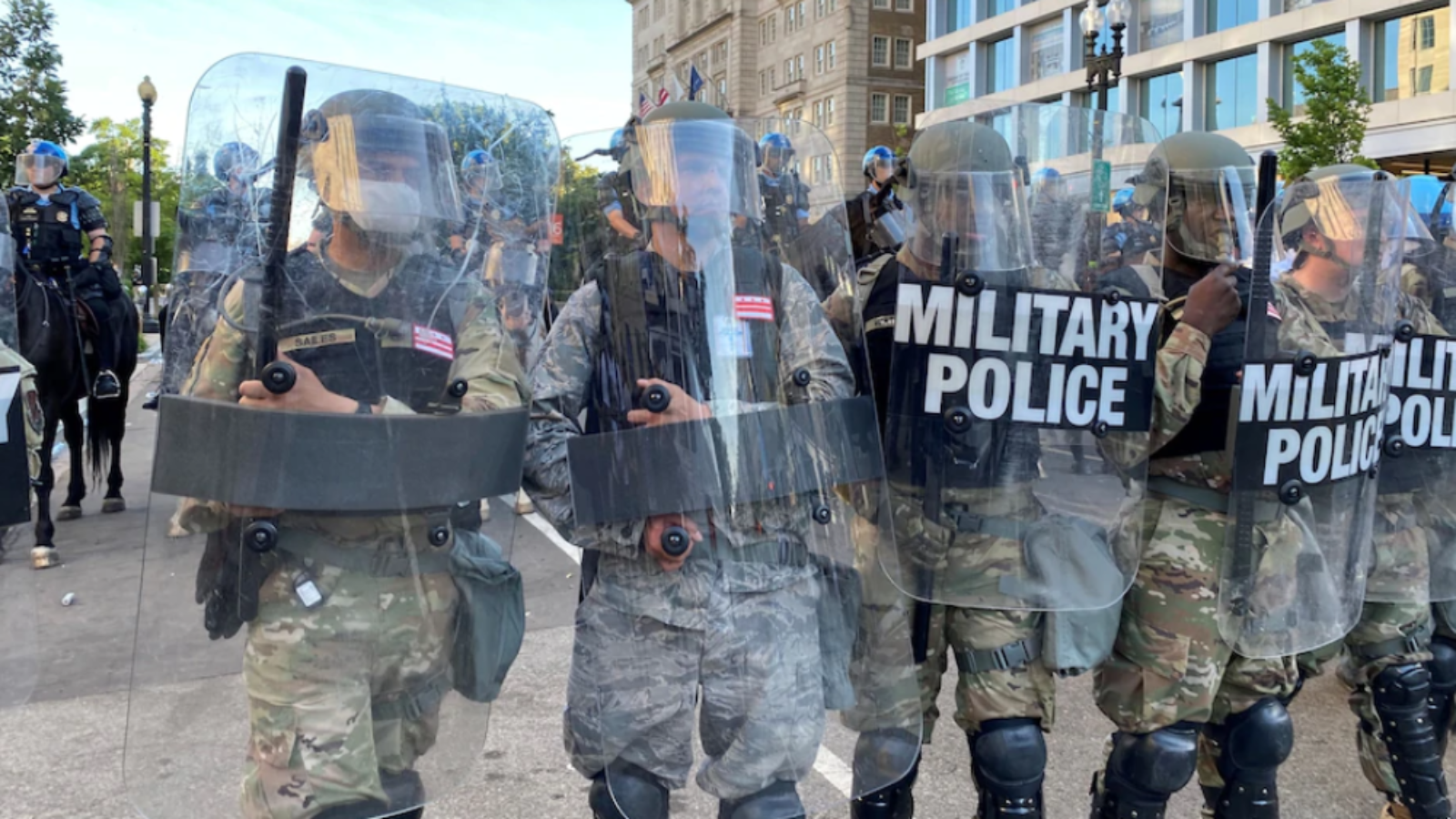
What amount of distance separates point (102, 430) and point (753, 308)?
23.8ft

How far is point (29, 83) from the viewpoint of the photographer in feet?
64.8

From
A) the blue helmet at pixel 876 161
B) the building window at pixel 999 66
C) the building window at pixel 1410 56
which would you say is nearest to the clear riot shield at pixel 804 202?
the blue helmet at pixel 876 161

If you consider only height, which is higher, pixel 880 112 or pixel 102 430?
pixel 880 112

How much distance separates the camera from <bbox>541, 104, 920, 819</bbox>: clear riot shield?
7.63 ft

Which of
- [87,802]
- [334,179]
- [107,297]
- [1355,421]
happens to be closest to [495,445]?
[334,179]

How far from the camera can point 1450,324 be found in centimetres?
368

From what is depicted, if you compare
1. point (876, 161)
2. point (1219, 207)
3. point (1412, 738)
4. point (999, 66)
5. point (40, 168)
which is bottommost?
point (1412, 738)

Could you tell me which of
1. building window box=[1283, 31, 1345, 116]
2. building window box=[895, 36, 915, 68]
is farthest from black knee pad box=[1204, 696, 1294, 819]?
building window box=[895, 36, 915, 68]

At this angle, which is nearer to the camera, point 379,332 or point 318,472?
point 318,472

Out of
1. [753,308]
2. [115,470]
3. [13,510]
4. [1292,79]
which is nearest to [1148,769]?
[753,308]

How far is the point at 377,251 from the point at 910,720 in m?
1.55

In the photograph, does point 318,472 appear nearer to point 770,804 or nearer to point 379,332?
point 379,332

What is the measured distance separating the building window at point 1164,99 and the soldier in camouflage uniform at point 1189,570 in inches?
1108

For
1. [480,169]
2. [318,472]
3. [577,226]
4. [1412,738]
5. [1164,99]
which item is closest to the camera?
[318,472]
